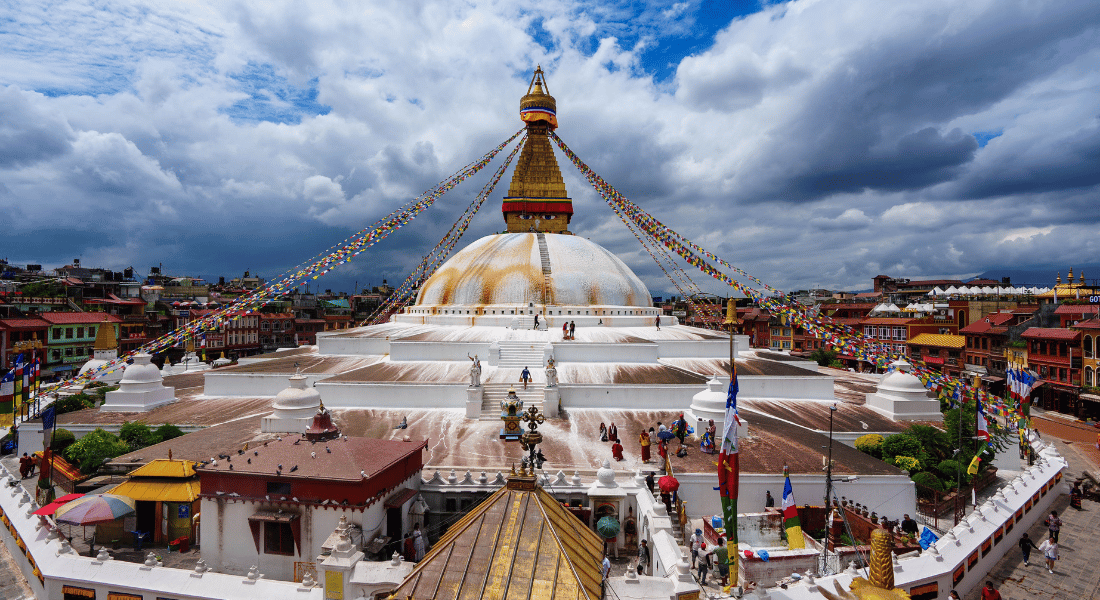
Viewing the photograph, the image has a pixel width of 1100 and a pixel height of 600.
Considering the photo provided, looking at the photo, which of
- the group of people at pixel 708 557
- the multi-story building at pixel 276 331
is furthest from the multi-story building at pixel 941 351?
the multi-story building at pixel 276 331

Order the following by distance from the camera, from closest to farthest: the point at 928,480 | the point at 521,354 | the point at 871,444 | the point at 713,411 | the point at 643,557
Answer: the point at 643,557
the point at 928,480
the point at 713,411
the point at 871,444
the point at 521,354

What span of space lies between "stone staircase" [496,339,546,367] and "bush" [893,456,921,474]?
32.1ft

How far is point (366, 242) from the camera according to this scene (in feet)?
69.3

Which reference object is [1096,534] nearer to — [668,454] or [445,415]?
[668,454]

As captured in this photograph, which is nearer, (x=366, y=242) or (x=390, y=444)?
(x=390, y=444)

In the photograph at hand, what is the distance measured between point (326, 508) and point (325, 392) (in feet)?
29.4

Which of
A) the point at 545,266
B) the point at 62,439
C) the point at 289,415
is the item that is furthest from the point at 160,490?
the point at 545,266

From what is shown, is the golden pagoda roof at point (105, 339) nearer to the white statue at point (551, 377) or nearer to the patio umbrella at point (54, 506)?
the patio umbrella at point (54, 506)

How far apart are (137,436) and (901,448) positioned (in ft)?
56.5

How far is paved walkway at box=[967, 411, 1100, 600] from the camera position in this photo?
338 inches

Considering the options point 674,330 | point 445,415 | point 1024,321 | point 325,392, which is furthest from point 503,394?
point 1024,321

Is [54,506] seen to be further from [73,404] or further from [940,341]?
[940,341]

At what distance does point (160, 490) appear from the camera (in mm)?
8539

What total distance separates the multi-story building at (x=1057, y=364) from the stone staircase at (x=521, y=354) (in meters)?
23.1
